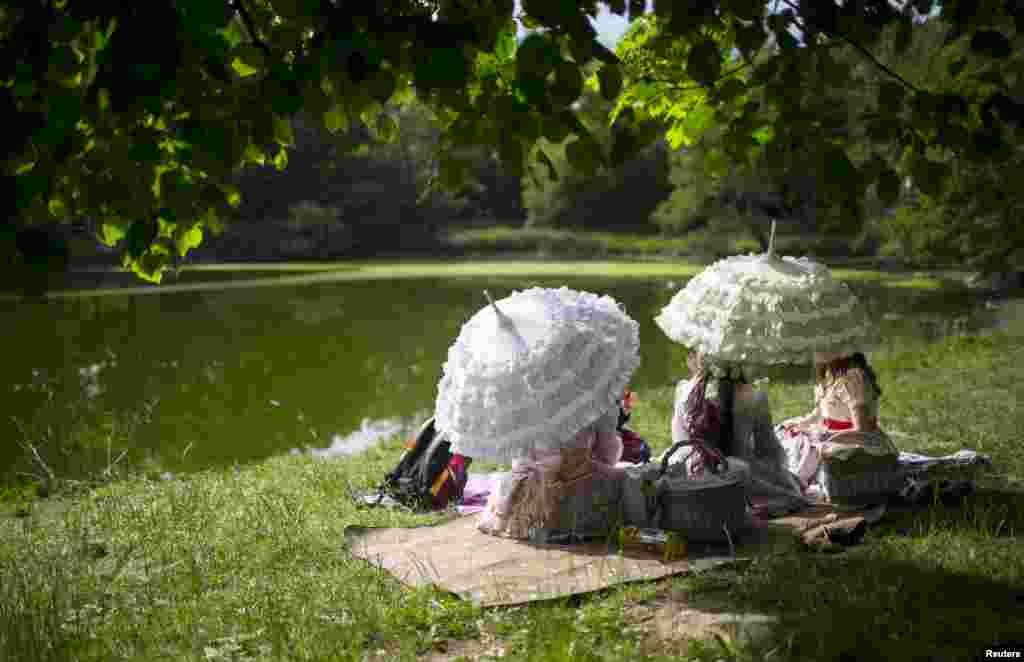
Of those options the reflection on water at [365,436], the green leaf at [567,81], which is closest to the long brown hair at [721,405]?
the green leaf at [567,81]

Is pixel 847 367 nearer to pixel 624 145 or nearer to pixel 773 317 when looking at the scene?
pixel 773 317

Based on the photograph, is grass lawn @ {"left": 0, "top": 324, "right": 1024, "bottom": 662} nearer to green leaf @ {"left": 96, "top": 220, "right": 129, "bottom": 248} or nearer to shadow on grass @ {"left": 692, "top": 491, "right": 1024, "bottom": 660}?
shadow on grass @ {"left": 692, "top": 491, "right": 1024, "bottom": 660}

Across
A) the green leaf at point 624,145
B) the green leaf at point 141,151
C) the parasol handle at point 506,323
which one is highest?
the green leaf at point 624,145

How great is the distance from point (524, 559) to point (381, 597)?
86 centimetres

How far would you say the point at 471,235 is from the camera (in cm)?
5172

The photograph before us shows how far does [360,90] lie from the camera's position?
135 inches

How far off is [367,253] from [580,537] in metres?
43.0

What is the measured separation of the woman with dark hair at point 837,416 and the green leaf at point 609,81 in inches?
102

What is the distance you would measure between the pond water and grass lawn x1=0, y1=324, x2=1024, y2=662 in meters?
1.99

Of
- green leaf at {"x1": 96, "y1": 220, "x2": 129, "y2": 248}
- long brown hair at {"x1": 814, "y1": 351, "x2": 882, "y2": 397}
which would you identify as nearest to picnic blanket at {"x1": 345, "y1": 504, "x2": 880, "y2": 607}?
long brown hair at {"x1": 814, "y1": 351, "x2": 882, "y2": 397}

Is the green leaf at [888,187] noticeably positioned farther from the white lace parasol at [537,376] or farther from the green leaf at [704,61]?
the white lace parasol at [537,376]

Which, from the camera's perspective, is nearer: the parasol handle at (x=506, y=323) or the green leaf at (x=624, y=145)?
the green leaf at (x=624, y=145)

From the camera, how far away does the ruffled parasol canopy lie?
212 inches

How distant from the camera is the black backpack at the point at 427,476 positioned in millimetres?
6355
